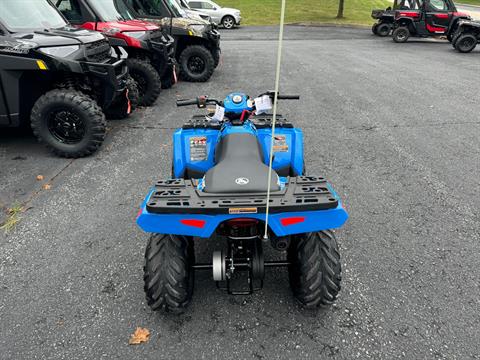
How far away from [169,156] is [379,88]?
19.9ft

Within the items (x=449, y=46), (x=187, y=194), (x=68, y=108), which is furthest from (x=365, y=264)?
(x=449, y=46)

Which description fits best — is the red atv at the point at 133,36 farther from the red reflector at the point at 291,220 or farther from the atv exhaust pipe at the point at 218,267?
the red reflector at the point at 291,220

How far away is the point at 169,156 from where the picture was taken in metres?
5.16

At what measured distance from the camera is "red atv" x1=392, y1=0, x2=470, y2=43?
1531cm

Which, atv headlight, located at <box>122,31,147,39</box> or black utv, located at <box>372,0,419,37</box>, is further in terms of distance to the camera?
black utv, located at <box>372,0,419,37</box>

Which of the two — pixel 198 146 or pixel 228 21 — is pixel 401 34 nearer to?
pixel 228 21

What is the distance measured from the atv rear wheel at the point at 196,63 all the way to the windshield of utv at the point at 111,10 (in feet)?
5.32

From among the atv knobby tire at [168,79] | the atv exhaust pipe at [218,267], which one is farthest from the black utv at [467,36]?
the atv exhaust pipe at [218,267]

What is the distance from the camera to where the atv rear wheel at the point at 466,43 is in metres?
13.8

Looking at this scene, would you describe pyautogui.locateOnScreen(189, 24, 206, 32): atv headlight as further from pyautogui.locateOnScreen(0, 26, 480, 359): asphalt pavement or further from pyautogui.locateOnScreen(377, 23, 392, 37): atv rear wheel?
pyautogui.locateOnScreen(377, 23, 392, 37): atv rear wheel

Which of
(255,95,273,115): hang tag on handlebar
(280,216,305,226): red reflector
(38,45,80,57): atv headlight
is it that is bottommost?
(280,216,305,226): red reflector

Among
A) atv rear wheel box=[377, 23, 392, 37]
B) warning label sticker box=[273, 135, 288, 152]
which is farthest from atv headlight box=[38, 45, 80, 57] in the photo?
atv rear wheel box=[377, 23, 392, 37]

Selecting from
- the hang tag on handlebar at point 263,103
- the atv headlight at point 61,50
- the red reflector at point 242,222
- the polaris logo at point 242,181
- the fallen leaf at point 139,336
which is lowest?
the fallen leaf at point 139,336

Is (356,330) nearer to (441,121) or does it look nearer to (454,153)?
(454,153)
